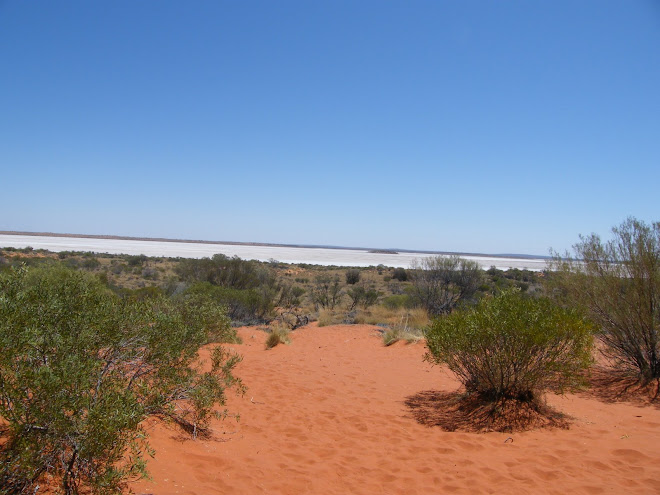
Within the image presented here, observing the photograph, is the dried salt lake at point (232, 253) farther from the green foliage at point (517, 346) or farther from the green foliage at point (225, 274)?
the green foliage at point (517, 346)

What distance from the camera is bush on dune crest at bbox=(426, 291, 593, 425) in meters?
5.84

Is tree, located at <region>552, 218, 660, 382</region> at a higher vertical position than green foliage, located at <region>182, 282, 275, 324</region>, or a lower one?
higher

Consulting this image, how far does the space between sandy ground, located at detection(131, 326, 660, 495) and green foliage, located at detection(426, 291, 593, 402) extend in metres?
0.76

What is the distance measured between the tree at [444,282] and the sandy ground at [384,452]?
1133 centimetres

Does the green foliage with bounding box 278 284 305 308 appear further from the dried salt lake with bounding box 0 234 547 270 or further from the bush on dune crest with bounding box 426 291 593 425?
the dried salt lake with bounding box 0 234 547 270

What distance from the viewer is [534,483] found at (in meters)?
4.26

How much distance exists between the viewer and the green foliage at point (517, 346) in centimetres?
583

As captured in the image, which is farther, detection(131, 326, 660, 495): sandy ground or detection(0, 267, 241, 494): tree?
detection(131, 326, 660, 495): sandy ground

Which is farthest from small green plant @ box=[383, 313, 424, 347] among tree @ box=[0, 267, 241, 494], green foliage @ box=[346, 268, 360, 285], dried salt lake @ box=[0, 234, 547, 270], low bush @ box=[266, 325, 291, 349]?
dried salt lake @ box=[0, 234, 547, 270]

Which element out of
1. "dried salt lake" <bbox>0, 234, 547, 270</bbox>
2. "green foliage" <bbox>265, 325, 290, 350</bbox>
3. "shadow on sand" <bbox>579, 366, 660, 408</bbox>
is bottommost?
"green foliage" <bbox>265, 325, 290, 350</bbox>

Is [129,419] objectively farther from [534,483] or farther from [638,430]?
Result: [638,430]

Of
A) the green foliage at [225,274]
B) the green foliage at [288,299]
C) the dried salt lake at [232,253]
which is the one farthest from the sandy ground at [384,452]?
the dried salt lake at [232,253]

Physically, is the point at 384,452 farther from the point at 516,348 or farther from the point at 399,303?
the point at 399,303

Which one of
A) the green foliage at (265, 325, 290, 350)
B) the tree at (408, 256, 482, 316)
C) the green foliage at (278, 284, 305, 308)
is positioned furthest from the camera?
the green foliage at (278, 284, 305, 308)
